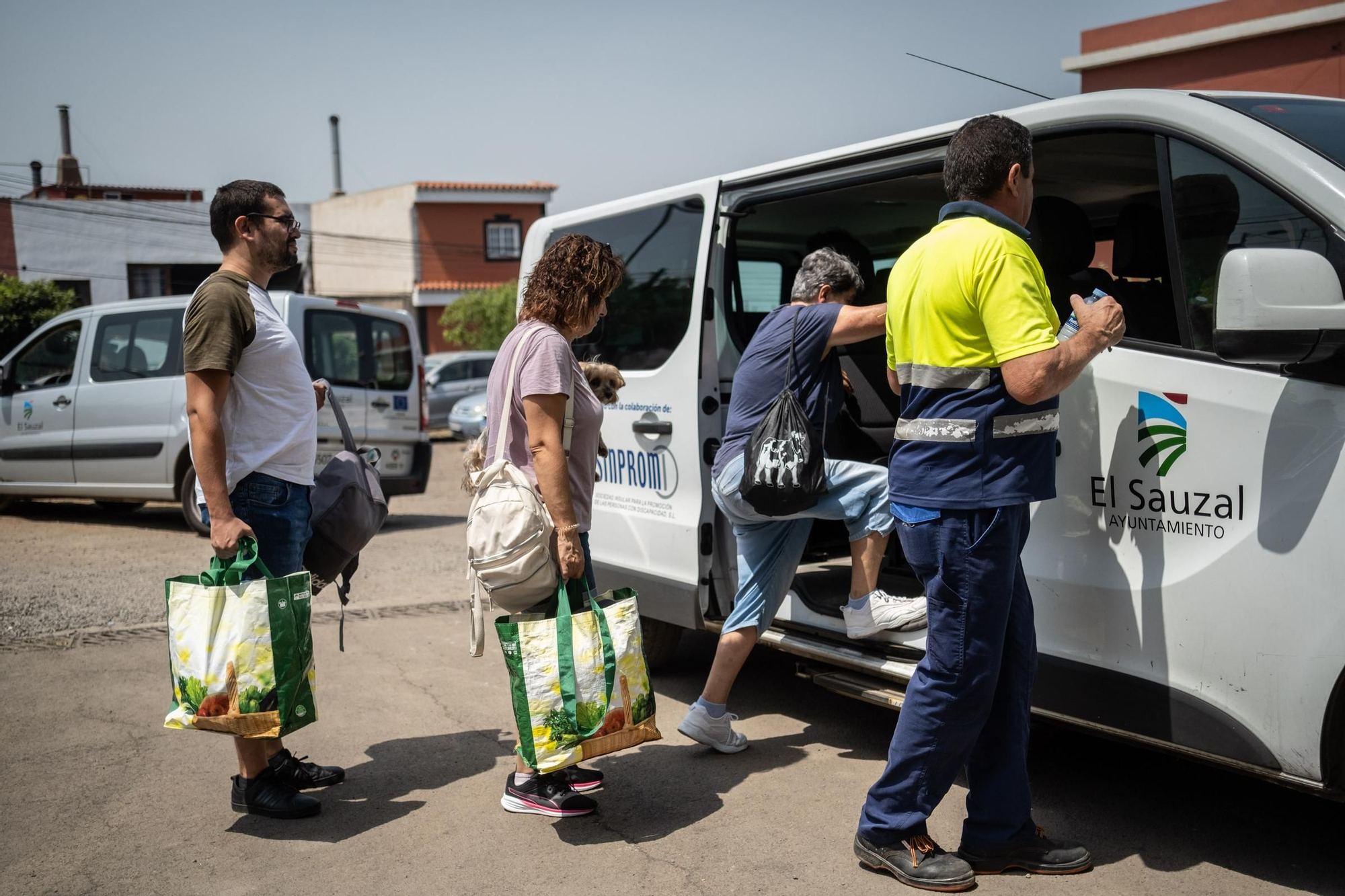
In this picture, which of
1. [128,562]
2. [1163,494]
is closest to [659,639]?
[1163,494]

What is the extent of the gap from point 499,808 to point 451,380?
18.2 metres

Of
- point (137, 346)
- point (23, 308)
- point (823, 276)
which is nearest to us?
point (823, 276)

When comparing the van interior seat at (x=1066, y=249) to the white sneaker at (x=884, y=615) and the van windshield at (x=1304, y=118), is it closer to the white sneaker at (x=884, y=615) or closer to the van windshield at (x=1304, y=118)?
the van windshield at (x=1304, y=118)

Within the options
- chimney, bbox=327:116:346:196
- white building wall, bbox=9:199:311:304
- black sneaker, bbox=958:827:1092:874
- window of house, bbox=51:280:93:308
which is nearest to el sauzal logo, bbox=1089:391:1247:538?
black sneaker, bbox=958:827:1092:874

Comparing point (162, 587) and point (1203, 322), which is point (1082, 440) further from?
point (162, 587)

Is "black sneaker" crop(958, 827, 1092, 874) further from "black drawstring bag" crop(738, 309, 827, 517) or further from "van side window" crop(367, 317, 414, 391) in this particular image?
"van side window" crop(367, 317, 414, 391)

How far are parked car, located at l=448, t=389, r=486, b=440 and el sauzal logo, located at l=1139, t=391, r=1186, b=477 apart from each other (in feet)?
50.4

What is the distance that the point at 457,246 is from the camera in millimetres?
37875

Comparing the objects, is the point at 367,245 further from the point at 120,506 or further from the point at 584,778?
the point at 584,778

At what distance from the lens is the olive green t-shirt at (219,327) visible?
335 centimetres

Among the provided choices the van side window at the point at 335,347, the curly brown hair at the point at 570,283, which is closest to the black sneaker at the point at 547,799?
the curly brown hair at the point at 570,283

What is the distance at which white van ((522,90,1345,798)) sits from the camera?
104 inches

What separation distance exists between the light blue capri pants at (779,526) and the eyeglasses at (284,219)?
1681 mm

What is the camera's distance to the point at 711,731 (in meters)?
4.14
